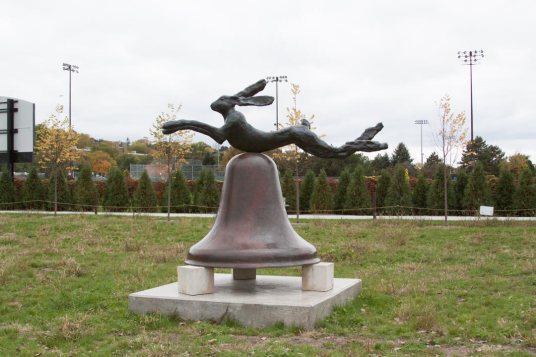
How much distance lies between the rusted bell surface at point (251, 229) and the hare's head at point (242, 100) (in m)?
0.67

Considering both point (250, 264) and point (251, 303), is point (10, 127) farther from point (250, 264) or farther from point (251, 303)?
point (251, 303)

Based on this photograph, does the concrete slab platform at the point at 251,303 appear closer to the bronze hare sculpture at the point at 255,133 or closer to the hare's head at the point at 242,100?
the bronze hare sculpture at the point at 255,133

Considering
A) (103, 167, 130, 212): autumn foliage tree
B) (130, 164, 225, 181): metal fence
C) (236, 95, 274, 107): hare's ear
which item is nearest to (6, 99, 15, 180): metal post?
(103, 167, 130, 212): autumn foliage tree

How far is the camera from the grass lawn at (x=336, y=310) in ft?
21.2

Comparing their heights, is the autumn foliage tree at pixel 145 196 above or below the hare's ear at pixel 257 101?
below

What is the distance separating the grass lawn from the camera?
6.46 m

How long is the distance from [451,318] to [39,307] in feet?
17.1

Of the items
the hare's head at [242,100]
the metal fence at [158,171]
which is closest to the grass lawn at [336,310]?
the hare's head at [242,100]

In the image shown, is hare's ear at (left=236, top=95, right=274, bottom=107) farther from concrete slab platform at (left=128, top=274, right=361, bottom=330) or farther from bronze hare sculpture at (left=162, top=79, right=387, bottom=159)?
concrete slab platform at (left=128, top=274, right=361, bottom=330)

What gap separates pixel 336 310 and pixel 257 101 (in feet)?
9.39

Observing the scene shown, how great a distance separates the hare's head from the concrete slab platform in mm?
2341

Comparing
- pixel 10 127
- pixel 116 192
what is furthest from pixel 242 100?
pixel 116 192

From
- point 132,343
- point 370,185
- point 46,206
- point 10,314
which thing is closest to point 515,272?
point 132,343

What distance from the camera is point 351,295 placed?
862 centimetres
